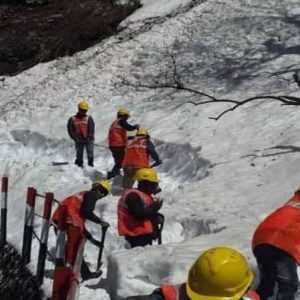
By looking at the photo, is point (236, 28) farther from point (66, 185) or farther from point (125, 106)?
point (66, 185)

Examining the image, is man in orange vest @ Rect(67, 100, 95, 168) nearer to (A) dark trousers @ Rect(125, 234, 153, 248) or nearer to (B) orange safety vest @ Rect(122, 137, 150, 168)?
(B) orange safety vest @ Rect(122, 137, 150, 168)

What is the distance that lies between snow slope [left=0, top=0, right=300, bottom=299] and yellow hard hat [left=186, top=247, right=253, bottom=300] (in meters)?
2.33

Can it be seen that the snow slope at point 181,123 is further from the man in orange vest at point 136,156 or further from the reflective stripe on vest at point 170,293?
the reflective stripe on vest at point 170,293

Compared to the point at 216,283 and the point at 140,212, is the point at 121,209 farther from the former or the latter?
the point at 216,283

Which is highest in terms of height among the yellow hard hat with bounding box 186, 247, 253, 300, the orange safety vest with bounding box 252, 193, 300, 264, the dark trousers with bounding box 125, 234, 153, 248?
the yellow hard hat with bounding box 186, 247, 253, 300

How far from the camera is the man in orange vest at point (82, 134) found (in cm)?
1438

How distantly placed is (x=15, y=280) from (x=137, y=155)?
12.3ft

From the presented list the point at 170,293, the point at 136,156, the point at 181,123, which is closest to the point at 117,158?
the point at 136,156

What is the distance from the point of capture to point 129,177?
12555mm

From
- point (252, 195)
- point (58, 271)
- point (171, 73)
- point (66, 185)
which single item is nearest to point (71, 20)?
point (171, 73)

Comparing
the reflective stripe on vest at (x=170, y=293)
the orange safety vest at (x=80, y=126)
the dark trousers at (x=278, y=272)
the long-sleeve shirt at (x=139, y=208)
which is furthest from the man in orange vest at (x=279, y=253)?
the orange safety vest at (x=80, y=126)

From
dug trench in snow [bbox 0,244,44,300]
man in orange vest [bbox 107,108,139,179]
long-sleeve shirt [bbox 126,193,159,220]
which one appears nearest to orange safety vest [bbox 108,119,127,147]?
man in orange vest [bbox 107,108,139,179]

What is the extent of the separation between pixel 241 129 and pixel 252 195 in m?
3.29

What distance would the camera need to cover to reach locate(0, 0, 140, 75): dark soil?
2084 cm
